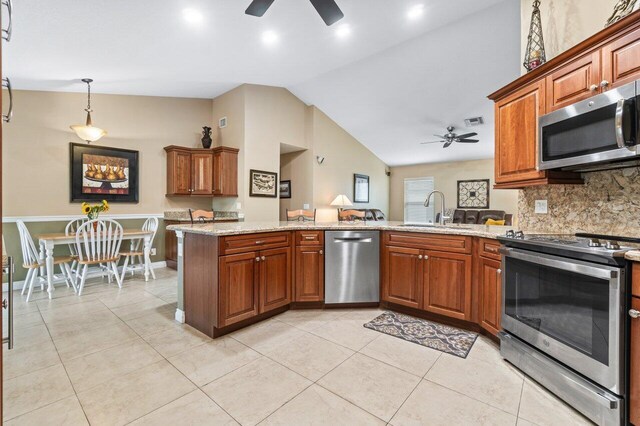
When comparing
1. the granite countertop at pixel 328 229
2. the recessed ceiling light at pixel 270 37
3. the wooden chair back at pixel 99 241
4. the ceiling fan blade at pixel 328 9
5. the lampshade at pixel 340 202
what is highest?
the recessed ceiling light at pixel 270 37

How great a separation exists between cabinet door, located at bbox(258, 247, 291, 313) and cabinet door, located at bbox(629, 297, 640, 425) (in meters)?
2.45

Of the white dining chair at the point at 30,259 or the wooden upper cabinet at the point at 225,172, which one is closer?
the white dining chair at the point at 30,259

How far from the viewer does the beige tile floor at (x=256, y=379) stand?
5.61ft

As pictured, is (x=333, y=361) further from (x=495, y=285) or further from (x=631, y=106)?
(x=631, y=106)

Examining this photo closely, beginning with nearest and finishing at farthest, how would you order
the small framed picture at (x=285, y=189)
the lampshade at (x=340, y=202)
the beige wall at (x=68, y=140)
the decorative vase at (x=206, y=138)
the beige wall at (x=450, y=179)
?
the beige wall at (x=68, y=140) → the decorative vase at (x=206, y=138) → the lampshade at (x=340, y=202) → the small framed picture at (x=285, y=189) → the beige wall at (x=450, y=179)

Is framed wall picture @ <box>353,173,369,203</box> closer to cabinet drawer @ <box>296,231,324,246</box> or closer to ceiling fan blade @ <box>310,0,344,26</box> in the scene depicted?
cabinet drawer @ <box>296,231,324,246</box>

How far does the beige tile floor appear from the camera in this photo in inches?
67.4

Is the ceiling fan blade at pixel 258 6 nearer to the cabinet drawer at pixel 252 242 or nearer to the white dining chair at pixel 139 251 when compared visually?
the cabinet drawer at pixel 252 242

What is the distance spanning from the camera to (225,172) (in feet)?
17.6

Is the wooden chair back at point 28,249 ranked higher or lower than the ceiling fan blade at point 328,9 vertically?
lower

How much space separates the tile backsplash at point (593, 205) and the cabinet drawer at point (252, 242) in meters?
2.22

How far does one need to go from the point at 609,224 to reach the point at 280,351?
8.36ft

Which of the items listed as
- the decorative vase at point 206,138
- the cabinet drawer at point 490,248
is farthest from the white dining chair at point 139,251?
the cabinet drawer at point 490,248

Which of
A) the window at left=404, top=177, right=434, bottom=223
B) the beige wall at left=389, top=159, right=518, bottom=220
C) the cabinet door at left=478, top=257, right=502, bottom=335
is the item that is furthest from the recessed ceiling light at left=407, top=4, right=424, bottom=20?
the window at left=404, top=177, right=434, bottom=223
